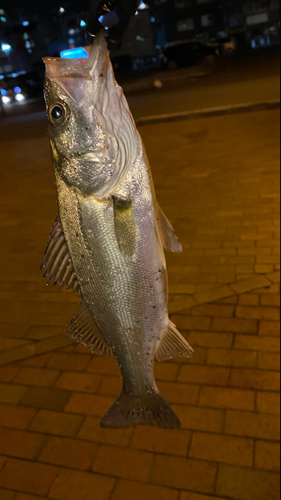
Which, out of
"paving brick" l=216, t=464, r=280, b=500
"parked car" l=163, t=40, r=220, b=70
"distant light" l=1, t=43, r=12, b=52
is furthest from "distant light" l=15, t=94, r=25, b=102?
"parked car" l=163, t=40, r=220, b=70

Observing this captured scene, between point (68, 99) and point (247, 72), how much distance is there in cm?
1541

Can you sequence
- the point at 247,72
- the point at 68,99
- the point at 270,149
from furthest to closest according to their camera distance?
the point at 247,72 → the point at 270,149 → the point at 68,99

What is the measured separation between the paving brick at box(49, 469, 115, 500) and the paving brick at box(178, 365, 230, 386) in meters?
1.00

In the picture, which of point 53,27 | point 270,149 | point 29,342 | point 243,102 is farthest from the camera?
point 243,102

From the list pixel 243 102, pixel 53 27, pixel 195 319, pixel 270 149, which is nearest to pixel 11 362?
pixel 195 319

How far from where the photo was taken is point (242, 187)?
6.34 metres

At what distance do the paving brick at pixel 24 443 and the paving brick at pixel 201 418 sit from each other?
1034 millimetres

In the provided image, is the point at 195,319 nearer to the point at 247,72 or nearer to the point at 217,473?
the point at 217,473

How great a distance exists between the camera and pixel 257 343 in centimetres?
356

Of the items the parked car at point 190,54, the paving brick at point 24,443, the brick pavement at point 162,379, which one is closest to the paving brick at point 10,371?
the brick pavement at point 162,379

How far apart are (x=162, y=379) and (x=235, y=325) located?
0.90 metres

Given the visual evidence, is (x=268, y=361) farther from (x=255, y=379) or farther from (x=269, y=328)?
(x=269, y=328)

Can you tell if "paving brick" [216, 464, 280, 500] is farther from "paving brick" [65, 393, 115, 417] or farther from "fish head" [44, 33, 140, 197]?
"fish head" [44, 33, 140, 197]

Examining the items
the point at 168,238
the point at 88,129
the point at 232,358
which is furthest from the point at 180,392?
the point at 88,129
